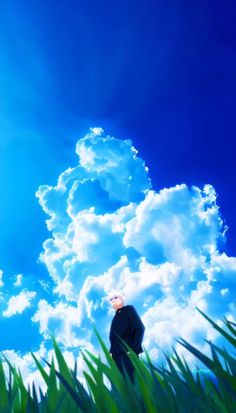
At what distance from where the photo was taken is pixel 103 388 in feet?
3.11

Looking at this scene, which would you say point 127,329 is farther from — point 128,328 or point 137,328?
point 137,328

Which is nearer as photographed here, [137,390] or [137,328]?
[137,390]

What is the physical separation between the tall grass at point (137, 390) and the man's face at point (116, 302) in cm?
545

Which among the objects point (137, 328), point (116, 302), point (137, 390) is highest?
point (116, 302)

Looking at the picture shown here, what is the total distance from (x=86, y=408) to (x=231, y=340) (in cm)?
31

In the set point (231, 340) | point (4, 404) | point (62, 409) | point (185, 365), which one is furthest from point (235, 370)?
point (4, 404)

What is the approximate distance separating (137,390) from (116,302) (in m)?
5.50

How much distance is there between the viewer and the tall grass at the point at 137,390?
86 centimetres

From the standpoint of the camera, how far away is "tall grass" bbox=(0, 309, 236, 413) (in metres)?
0.86

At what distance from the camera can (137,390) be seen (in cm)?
115

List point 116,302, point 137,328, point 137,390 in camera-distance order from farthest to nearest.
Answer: point 116,302
point 137,328
point 137,390

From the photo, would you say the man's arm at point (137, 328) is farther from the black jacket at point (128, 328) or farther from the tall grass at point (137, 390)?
the tall grass at point (137, 390)

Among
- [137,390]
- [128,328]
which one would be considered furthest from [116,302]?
[137,390]

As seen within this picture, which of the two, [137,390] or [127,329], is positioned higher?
[127,329]
